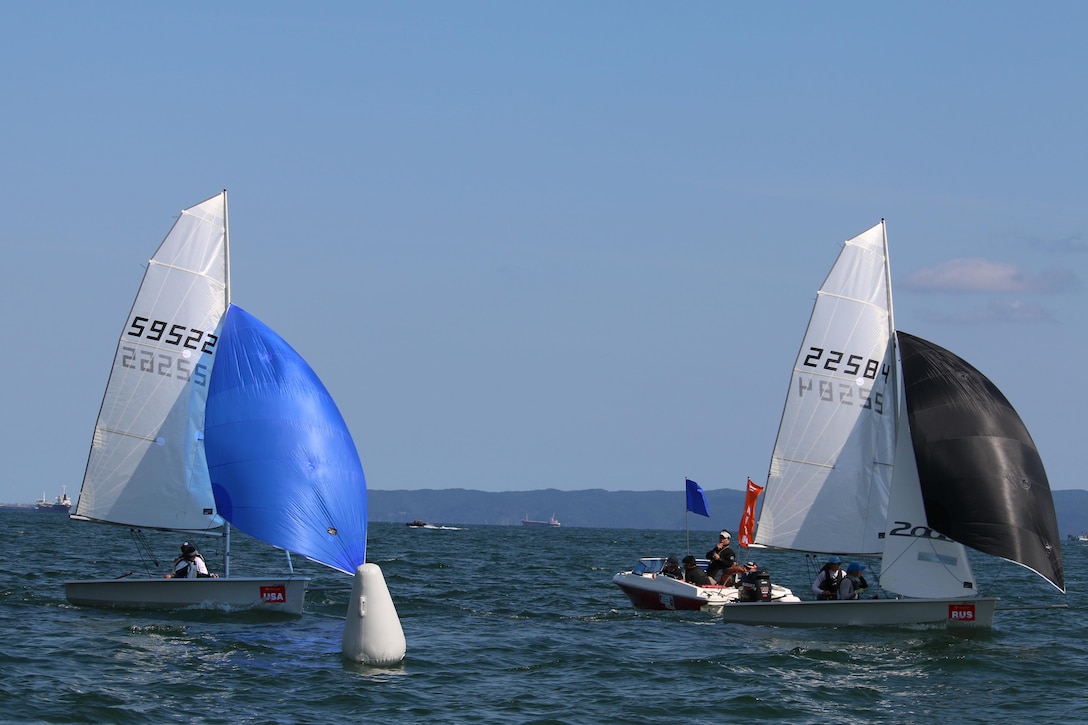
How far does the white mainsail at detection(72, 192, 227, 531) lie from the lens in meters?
27.4

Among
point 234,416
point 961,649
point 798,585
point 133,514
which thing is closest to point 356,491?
point 234,416

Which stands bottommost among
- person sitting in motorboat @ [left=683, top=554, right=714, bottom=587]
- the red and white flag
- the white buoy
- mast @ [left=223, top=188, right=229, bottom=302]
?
the white buoy

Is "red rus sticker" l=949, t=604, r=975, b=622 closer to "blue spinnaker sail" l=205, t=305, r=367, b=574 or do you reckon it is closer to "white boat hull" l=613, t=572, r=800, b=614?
"white boat hull" l=613, t=572, r=800, b=614

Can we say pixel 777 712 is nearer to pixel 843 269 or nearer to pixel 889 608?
pixel 889 608

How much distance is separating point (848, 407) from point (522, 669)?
9.41 meters

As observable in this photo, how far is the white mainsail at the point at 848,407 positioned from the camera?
90.2ft

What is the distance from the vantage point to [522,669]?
22078 mm

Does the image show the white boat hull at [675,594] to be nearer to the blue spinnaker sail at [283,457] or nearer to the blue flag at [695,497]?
the blue flag at [695,497]

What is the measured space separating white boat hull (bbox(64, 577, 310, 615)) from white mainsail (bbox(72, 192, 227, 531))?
1634mm

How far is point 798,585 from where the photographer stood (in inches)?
1791

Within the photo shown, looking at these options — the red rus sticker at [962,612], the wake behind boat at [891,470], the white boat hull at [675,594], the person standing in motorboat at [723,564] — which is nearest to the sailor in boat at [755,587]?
the white boat hull at [675,594]

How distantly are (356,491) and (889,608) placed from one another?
33.2 ft

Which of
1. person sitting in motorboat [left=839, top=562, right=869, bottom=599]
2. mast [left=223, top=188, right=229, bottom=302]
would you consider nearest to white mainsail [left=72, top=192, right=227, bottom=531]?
mast [left=223, top=188, right=229, bottom=302]

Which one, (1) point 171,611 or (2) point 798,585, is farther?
(2) point 798,585
